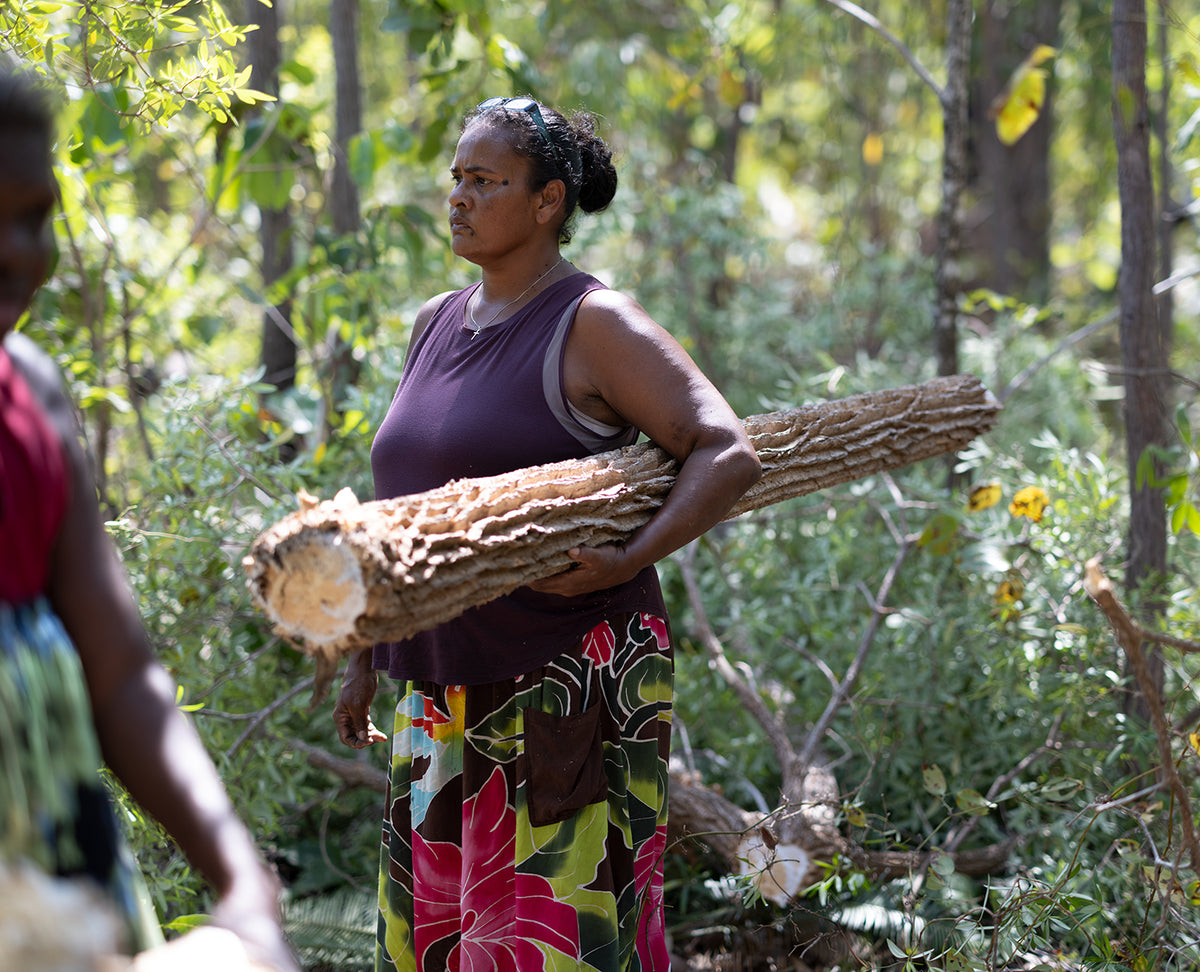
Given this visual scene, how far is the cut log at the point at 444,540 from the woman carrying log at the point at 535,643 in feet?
0.21

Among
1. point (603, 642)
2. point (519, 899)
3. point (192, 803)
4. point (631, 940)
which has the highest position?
point (192, 803)

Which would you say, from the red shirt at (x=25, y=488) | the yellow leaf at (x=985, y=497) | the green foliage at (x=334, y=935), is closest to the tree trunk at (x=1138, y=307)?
the yellow leaf at (x=985, y=497)

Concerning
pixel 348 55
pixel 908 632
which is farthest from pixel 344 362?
pixel 908 632

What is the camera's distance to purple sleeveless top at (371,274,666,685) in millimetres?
1797

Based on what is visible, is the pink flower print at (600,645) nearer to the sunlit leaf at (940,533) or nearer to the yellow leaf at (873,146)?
the sunlit leaf at (940,533)

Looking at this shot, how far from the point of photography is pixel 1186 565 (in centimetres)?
321

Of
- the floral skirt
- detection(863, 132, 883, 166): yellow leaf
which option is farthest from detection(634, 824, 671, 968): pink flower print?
detection(863, 132, 883, 166): yellow leaf

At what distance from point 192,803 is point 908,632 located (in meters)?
2.60

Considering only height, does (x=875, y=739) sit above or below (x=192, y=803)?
below

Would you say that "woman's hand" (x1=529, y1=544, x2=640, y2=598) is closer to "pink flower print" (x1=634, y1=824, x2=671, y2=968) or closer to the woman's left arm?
the woman's left arm

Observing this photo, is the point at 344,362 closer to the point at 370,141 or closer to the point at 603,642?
the point at 370,141

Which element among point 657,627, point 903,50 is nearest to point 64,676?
point 657,627

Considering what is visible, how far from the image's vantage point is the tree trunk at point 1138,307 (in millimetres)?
2764

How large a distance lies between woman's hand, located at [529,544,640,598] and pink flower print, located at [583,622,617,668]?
Result: 0.55 ft
